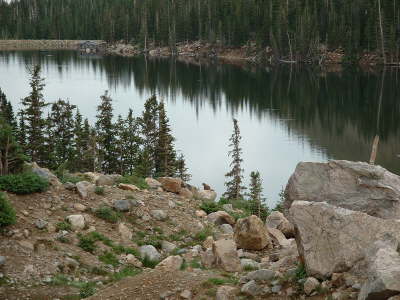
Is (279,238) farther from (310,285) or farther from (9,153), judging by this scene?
(9,153)

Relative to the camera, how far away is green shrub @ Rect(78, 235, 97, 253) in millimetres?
14578

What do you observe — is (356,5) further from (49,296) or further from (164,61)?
(49,296)

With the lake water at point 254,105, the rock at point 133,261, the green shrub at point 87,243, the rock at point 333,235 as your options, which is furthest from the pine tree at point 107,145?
the rock at point 333,235

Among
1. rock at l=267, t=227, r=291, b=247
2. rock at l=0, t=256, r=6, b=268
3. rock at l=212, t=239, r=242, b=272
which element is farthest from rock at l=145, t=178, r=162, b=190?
rock at l=0, t=256, r=6, b=268

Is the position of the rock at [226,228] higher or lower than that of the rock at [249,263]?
lower

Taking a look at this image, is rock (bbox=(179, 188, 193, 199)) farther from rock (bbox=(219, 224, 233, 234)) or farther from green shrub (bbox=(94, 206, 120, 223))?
green shrub (bbox=(94, 206, 120, 223))

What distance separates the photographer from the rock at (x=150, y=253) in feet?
49.0

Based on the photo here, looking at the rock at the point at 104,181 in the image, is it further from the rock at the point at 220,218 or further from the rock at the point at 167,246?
the rock at the point at 167,246

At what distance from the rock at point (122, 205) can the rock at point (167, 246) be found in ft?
6.02

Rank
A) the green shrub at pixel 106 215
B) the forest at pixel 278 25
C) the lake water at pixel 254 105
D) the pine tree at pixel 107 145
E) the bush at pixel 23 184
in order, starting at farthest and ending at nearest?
the forest at pixel 278 25
the lake water at pixel 254 105
the pine tree at pixel 107 145
the green shrub at pixel 106 215
the bush at pixel 23 184

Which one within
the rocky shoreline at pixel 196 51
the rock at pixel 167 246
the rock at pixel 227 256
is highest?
the rocky shoreline at pixel 196 51

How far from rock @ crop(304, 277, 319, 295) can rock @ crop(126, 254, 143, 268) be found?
18.4ft

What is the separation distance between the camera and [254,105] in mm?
81062

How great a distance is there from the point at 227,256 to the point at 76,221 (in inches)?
177
